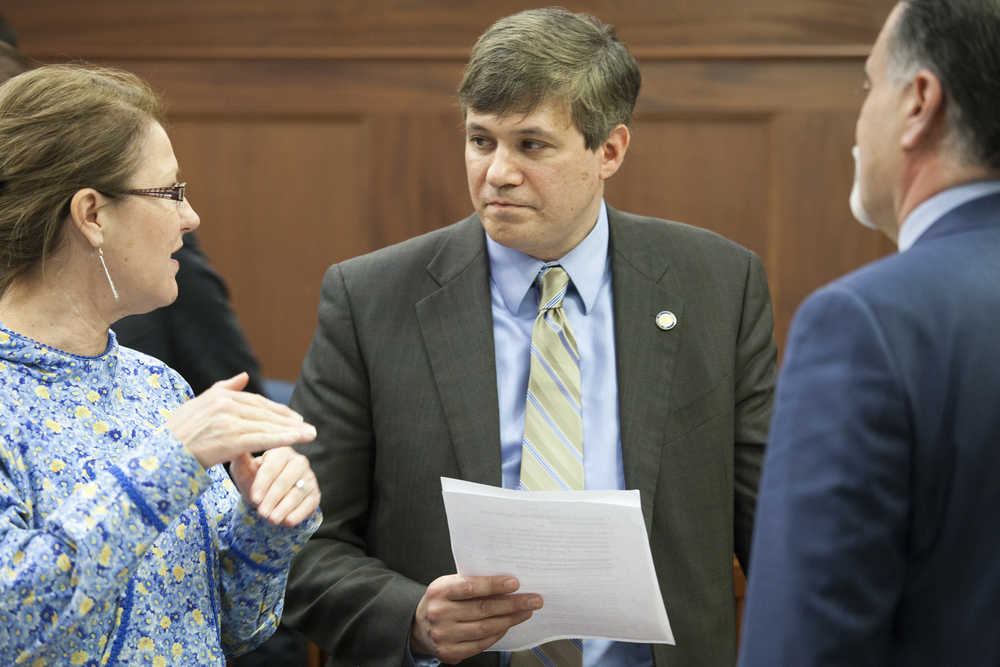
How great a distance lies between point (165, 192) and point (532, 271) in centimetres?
67

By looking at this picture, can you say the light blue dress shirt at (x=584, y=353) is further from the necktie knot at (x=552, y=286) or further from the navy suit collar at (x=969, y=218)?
the navy suit collar at (x=969, y=218)

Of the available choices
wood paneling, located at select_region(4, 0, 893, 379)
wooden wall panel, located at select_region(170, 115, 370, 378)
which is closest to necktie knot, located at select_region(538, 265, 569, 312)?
wood paneling, located at select_region(4, 0, 893, 379)

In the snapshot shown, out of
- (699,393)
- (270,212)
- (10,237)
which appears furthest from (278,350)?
(10,237)

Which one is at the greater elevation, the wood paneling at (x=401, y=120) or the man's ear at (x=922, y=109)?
the man's ear at (x=922, y=109)

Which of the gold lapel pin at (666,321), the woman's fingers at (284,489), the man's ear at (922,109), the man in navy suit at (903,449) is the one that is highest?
the man's ear at (922,109)

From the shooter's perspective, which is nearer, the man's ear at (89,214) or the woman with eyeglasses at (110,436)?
the woman with eyeglasses at (110,436)

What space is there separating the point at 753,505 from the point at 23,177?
49.1 inches

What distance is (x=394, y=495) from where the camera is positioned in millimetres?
2025

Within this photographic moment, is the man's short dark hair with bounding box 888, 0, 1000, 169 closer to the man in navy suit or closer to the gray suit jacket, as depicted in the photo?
the man in navy suit

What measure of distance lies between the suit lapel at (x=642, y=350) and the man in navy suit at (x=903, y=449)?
0.76 meters

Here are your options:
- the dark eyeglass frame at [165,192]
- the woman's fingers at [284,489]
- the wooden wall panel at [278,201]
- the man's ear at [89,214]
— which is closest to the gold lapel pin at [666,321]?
the woman's fingers at [284,489]

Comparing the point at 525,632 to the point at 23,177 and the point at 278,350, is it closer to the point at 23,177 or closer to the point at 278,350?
the point at 23,177

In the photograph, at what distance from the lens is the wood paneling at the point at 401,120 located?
348cm

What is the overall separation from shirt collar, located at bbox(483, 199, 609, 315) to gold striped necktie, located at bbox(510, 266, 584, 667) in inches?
0.8
